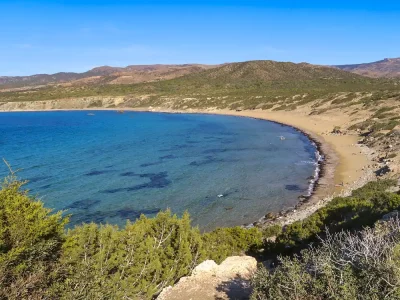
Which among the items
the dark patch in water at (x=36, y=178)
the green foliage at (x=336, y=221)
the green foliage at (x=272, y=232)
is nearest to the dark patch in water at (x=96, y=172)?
the dark patch in water at (x=36, y=178)

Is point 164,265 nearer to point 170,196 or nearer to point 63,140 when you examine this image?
point 170,196

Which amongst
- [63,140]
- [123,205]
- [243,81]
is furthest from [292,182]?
[243,81]

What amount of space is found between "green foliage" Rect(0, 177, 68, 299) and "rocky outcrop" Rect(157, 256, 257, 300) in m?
3.91

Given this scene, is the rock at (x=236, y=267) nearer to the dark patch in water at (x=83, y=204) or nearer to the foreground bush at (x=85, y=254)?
the foreground bush at (x=85, y=254)

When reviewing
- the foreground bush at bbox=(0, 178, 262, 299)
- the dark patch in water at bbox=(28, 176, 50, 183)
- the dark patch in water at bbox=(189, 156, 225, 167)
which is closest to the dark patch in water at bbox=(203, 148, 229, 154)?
the dark patch in water at bbox=(189, 156, 225, 167)

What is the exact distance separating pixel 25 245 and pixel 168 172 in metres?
27.8

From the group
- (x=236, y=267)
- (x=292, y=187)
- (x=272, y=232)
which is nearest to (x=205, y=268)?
(x=236, y=267)

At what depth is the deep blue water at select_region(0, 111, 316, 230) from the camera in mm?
25609

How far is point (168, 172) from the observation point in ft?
117

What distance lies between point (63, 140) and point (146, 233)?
49.8 meters

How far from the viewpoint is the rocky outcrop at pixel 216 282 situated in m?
10.8

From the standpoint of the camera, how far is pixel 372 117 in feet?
182

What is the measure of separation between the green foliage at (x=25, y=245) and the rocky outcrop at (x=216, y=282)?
12.8ft

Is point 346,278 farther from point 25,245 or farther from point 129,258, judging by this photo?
point 25,245
